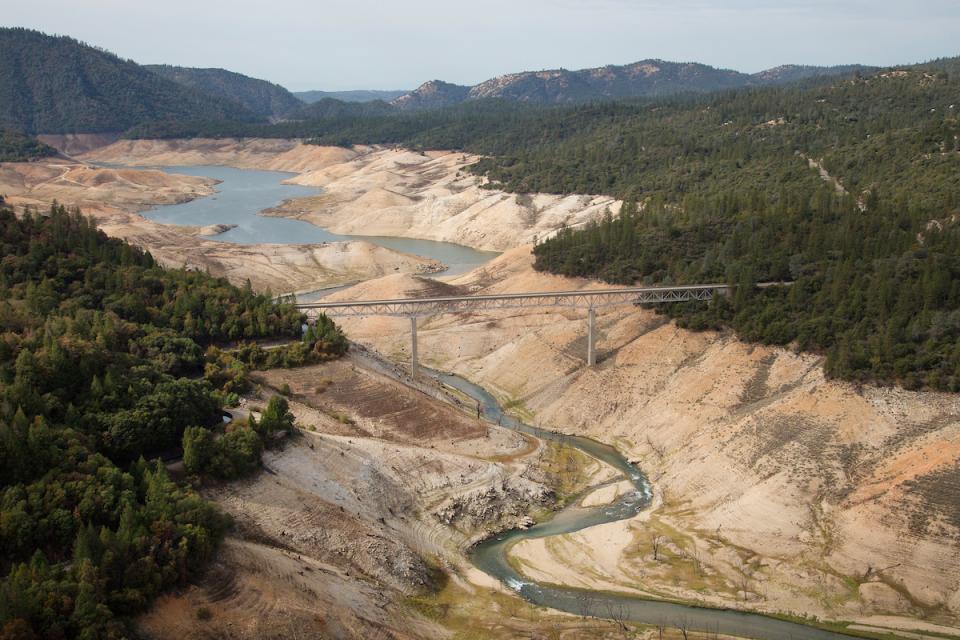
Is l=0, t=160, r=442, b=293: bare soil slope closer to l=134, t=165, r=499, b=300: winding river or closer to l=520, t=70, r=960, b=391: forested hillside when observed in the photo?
l=134, t=165, r=499, b=300: winding river

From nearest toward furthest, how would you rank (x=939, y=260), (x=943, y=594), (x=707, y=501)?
1. (x=943, y=594)
2. (x=707, y=501)
3. (x=939, y=260)

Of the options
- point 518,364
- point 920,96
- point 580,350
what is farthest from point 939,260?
point 920,96

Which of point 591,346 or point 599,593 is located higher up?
point 591,346

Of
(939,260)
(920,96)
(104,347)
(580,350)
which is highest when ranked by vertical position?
(920,96)

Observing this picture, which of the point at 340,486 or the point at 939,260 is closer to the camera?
the point at 340,486

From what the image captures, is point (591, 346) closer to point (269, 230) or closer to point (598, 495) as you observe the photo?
point (598, 495)

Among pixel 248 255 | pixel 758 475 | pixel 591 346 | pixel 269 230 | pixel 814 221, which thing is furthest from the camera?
pixel 269 230

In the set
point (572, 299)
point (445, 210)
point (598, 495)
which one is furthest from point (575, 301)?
point (445, 210)

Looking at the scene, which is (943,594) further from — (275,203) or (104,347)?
(275,203)
